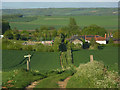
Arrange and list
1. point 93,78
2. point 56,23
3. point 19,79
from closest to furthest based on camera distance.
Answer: point 93,78 → point 19,79 → point 56,23

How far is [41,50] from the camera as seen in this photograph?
26656 millimetres

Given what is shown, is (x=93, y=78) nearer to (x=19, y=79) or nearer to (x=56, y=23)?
(x=19, y=79)

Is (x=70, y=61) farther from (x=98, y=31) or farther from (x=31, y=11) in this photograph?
(x=31, y=11)

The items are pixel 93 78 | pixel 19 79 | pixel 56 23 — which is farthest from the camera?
pixel 56 23

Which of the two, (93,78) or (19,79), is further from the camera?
(19,79)

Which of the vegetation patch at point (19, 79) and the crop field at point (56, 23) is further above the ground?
the crop field at point (56, 23)

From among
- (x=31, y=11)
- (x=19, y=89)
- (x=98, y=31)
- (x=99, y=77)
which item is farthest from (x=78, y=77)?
(x=31, y=11)

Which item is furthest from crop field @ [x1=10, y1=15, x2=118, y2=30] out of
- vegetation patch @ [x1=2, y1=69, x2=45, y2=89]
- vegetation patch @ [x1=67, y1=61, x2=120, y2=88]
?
vegetation patch @ [x1=67, y1=61, x2=120, y2=88]

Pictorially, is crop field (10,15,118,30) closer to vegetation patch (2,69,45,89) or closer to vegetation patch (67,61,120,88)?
vegetation patch (2,69,45,89)

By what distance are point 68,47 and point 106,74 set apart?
1645cm

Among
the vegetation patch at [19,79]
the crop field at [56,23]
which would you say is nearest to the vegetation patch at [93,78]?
the vegetation patch at [19,79]

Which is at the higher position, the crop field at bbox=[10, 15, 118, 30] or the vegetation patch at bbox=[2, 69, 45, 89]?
the crop field at bbox=[10, 15, 118, 30]

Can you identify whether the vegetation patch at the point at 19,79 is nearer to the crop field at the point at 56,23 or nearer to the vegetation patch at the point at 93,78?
the vegetation patch at the point at 93,78

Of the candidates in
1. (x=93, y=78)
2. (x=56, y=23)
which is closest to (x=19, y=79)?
(x=93, y=78)
